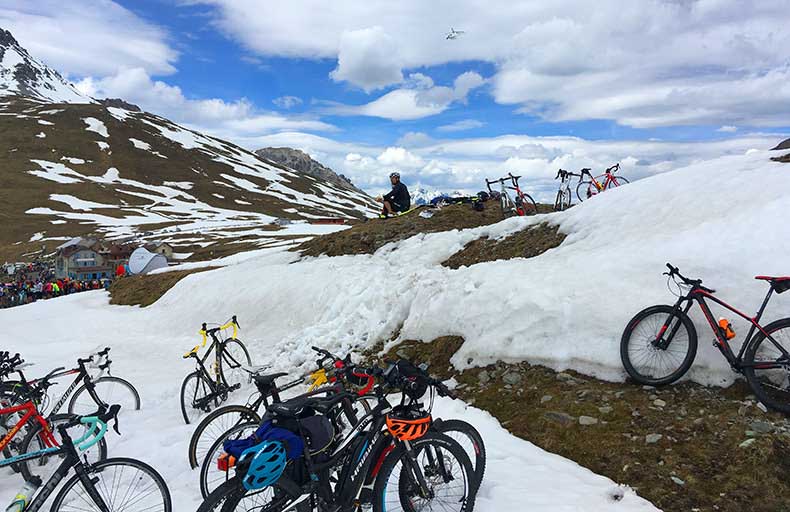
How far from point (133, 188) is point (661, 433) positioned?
152313 mm

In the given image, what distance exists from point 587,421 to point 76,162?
17116cm

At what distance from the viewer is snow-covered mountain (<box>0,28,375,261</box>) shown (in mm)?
91188


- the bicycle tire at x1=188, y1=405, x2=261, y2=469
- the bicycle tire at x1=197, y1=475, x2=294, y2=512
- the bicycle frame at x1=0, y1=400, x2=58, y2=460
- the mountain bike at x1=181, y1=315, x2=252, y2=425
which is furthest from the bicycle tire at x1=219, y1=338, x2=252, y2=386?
Result: the bicycle tire at x1=197, y1=475, x2=294, y2=512

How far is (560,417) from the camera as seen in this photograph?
23.9ft

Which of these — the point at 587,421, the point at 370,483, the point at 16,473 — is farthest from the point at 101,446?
the point at 587,421

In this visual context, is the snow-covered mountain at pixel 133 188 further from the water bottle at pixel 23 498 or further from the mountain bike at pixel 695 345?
the mountain bike at pixel 695 345

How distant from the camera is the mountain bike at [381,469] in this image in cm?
470

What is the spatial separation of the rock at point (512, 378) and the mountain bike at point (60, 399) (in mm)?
6615

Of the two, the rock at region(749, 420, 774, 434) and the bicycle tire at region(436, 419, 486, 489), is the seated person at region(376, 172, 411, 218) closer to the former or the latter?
the bicycle tire at region(436, 419, 486, 489)

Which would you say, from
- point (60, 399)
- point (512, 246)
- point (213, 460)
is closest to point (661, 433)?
point (213, 460)

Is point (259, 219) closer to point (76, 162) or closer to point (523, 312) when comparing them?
point (76, 162)

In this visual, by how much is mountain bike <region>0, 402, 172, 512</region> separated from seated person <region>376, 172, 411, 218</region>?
1744 centimetres

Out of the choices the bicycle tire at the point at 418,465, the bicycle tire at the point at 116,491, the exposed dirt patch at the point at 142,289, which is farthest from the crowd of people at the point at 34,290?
the bicycle tire at the point at 418,465

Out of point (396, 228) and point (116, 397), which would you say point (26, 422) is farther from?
point (396, 228)
